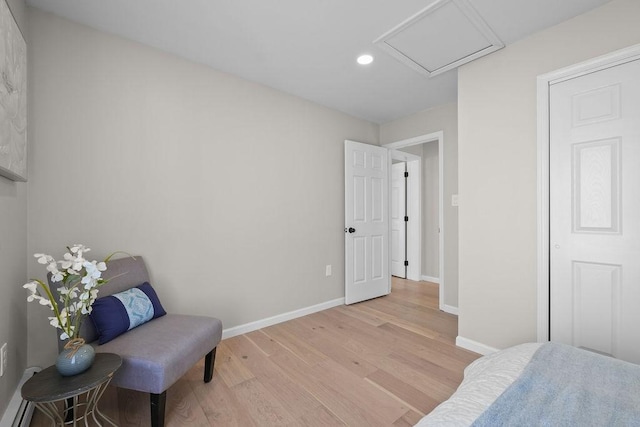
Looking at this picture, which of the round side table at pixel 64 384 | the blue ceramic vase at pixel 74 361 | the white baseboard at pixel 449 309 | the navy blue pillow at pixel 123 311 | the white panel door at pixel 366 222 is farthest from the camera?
the white panel door at pixel 366 222

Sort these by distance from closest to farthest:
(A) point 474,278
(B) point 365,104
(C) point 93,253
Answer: (C) point 93,253 < (A) point 474,278 < (B) point 365,104

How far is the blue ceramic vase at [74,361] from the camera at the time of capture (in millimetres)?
1206

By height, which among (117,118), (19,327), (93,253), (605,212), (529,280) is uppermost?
(117,118)

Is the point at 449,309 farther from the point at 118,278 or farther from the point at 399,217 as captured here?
the point at 118,278

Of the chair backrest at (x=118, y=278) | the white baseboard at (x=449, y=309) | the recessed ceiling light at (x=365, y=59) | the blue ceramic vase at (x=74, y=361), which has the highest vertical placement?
the recessed ceiling light at (x=365, y=59)

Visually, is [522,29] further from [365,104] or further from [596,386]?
[596,386]

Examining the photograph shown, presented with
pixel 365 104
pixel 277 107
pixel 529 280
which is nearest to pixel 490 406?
pixel 529 280

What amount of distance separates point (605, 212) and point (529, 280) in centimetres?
61

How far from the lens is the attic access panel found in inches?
69.6

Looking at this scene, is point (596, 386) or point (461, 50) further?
point (461, 50)

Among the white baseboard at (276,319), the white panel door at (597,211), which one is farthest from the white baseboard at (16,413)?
the white panel door at (597,211)

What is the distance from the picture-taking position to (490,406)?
0.85m

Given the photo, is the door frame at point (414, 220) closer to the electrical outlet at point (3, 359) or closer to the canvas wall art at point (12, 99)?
the canvas wall art at point (12, 99)

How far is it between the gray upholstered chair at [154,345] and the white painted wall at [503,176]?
2.01m
